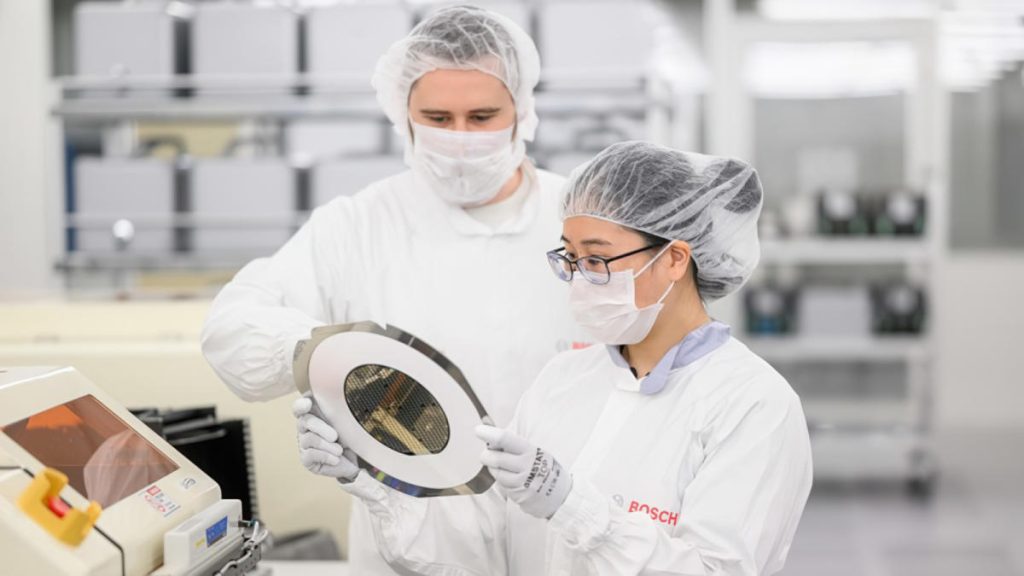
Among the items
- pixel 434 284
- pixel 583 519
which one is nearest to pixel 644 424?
pixel 583 519

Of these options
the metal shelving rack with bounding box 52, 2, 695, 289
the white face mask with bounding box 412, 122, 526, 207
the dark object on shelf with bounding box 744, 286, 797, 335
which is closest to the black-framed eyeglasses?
the white face mask with bounding box 412, 122, 526, 207

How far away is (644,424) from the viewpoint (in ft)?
5.08

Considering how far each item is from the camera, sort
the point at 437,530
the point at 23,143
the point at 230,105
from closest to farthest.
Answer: the point at 437,530
the point at 230,105
the point at 23,143

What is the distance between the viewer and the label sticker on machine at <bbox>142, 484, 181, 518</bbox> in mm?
1369

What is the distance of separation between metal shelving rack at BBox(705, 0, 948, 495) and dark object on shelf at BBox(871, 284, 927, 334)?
0.05m

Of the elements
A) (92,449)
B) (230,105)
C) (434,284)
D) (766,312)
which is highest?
(230,105)

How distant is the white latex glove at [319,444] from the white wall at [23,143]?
3.20 metres

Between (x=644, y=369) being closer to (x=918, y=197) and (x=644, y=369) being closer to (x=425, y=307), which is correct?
Result: (x=425, y=307)

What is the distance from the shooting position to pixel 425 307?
1.95m

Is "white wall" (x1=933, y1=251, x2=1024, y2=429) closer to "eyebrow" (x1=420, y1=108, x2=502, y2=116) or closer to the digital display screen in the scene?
"eyebrow" (x1=420, y1=108, x2=502, y2=116)

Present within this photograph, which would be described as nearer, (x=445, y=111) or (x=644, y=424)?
(x=644, y=424)

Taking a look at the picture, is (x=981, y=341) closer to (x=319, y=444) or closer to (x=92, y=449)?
(x=319, y=444)

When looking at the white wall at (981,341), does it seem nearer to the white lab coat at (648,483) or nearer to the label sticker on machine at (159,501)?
the white lab coat at (648,483)

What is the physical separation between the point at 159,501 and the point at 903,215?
5145 mm
